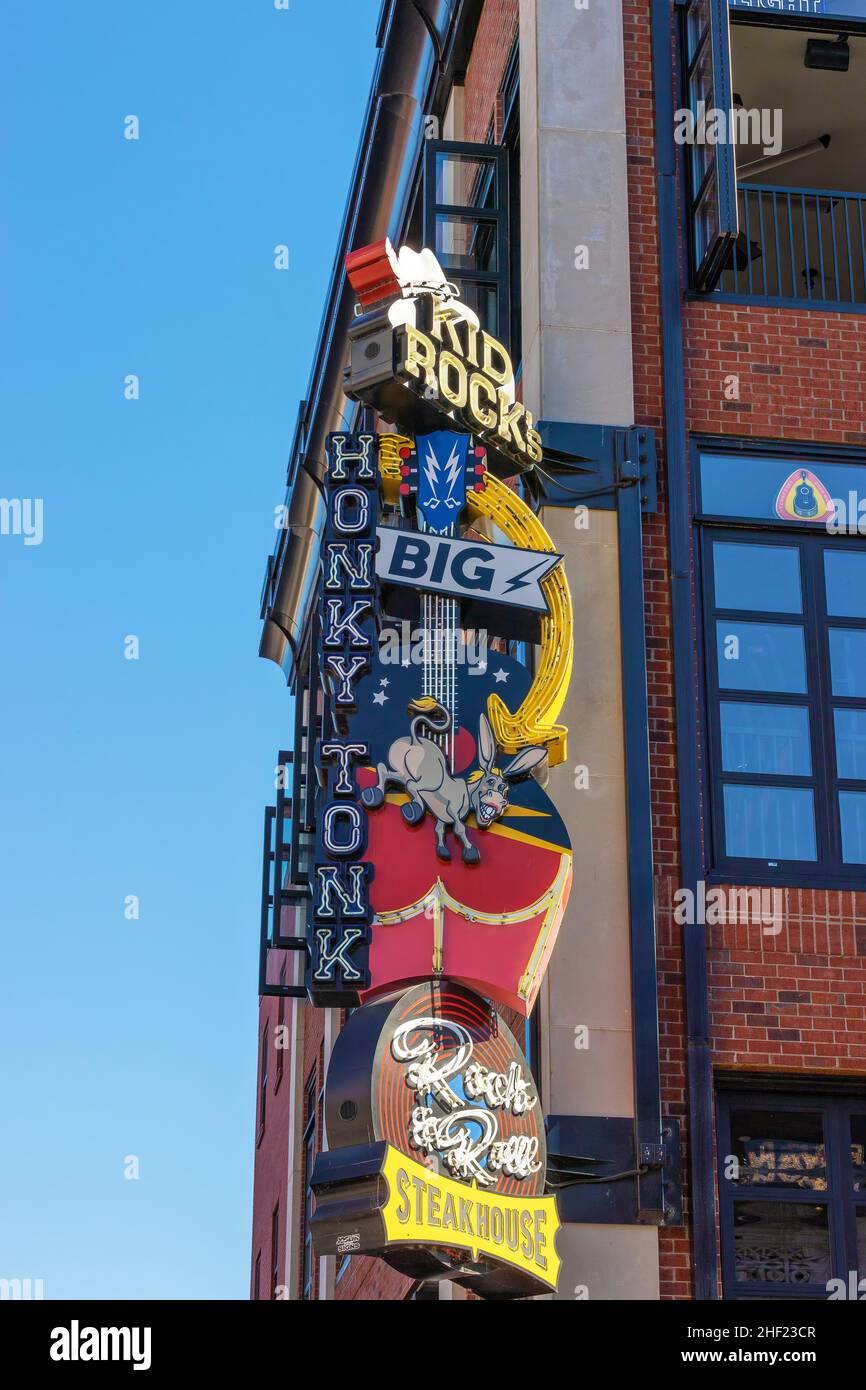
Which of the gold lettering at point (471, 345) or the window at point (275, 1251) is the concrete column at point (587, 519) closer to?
the gold lettering at point (471, 345)

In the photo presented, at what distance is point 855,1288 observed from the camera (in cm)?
1491

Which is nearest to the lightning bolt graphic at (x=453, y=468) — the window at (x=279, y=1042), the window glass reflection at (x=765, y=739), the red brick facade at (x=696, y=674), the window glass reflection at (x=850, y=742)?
the red brick facade at (x=696, y=674)

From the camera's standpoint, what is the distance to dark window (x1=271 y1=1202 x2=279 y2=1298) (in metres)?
32.9

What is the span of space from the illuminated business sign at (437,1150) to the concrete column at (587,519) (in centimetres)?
131

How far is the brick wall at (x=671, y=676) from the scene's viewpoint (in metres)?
15.2

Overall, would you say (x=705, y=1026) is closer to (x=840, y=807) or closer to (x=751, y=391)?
(x=840, y=807)

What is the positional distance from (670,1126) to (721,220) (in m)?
6.92

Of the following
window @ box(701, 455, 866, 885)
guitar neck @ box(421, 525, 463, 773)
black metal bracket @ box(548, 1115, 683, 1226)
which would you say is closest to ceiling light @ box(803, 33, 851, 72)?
window @ box(701, 455, 866, 885)

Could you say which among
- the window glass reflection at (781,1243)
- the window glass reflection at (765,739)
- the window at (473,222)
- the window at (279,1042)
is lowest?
the window glass reflection at (781,1243)

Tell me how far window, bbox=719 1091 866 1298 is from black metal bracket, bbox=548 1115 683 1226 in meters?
0.63

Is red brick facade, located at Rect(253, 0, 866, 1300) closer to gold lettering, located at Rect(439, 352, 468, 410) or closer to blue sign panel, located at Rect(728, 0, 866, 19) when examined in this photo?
blue sign panel, located at Rect(728, 0, 866, 19)

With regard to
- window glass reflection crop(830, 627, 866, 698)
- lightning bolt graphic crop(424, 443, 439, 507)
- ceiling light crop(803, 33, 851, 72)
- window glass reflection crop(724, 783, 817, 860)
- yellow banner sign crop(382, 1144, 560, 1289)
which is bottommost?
yellow banner sign crop(382, 1144, 560, 1289)

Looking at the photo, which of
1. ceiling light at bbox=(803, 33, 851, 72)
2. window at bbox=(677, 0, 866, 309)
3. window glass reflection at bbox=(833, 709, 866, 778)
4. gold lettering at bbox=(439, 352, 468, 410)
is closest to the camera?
gold lettering at bbox=(439, 352, 468, 410)
